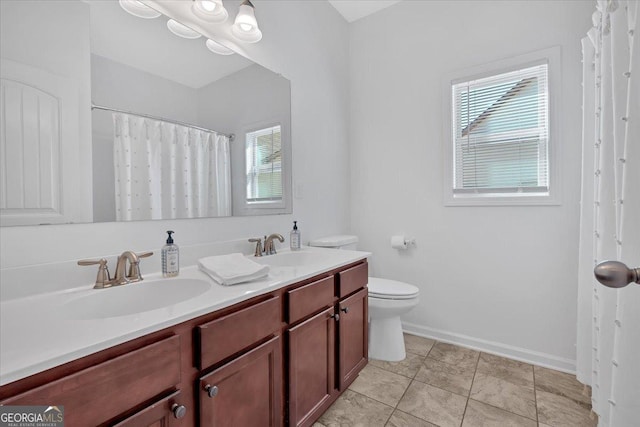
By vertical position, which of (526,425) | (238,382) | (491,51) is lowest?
(526,425)

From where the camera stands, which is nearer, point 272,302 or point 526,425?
point 272,302

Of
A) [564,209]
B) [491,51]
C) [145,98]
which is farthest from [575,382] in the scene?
[145,98]

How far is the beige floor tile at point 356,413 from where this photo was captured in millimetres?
1437

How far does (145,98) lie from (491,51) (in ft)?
7.44

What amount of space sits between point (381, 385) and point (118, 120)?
6.37ft

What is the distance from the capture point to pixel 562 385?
1712 millimetres

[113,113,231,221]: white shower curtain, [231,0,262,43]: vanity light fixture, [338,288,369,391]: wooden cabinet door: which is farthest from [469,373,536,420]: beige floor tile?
[231,0,262,43]: vanity light fixture

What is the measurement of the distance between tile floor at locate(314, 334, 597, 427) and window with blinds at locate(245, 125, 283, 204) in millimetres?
1276

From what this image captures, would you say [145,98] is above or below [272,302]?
above

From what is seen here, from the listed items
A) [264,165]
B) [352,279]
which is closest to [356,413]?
[352,279]

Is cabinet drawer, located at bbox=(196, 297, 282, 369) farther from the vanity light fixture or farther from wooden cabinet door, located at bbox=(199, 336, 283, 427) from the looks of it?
the vanity light fixture

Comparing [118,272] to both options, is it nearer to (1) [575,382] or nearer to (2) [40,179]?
(2) [40,179]

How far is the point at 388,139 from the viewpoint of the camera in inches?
98.2

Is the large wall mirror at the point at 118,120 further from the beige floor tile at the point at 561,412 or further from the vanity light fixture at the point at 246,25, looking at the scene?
the beige floor tile at the point at 561,412
